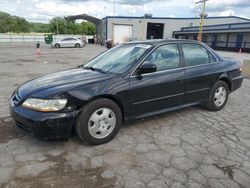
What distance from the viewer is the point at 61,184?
2449 millimetres

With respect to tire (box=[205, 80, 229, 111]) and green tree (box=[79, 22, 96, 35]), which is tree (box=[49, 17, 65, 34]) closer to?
green tree (box=[79, 22, 96, 35])

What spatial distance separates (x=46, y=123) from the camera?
2875 millimetres

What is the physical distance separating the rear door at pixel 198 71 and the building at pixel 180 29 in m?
23.7

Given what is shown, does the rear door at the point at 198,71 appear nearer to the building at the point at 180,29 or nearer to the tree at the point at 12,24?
the building at the point at 180,29

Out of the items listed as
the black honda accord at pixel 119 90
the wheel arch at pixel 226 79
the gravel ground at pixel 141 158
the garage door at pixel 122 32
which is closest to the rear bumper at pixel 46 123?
the black honda accord at pixel 119 90

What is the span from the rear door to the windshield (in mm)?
949

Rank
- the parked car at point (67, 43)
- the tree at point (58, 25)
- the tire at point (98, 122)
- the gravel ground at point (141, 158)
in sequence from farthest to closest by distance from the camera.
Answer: the tree at point (58, 25) → the parked car at point (67, 43) → the tire at point (98, 122) → the gravel ground at point (141, 158)

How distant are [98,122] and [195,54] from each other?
2490 mm

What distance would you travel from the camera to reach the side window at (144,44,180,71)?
3789 millimetres

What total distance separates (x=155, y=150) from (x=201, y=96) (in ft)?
6.19

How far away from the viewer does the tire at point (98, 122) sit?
308cm

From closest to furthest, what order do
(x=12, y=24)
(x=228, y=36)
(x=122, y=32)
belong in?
(x=228, y=36)
(x=122, y=32)
(x=12, y=24)

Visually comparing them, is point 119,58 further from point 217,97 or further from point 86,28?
point 86,28

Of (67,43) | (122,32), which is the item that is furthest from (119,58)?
(122,32)
